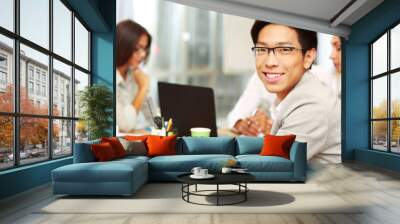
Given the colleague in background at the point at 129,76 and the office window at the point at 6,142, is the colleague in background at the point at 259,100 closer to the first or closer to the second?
the colleague in background at the point at 129,76

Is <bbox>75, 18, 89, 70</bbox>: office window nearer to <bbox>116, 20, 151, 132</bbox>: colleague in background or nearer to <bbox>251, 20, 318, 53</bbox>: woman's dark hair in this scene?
<bbox>116, 20, 151, 132</bbox>: colleague in background

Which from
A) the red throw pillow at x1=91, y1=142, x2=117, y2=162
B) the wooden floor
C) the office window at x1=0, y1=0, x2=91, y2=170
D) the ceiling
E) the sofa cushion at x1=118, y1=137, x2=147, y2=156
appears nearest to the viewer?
the wooden floor

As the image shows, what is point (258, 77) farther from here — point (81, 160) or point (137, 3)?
point (81, 160)

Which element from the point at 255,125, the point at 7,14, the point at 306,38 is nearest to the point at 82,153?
the point at 7,14

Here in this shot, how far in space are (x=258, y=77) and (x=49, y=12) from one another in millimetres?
5136

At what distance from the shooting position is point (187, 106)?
965 cm

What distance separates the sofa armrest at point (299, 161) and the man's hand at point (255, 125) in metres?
3.58

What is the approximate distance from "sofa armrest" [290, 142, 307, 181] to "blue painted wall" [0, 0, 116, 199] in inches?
147

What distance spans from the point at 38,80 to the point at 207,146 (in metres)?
2.87

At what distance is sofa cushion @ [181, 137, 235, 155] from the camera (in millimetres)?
6824

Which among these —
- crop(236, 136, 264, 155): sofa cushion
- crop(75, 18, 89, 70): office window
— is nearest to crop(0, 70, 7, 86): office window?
crop(75, 18, 89, 70): office window

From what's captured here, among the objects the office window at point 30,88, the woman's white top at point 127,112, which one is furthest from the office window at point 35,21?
the woman's white top at point 127,112

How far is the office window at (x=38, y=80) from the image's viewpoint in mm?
5066

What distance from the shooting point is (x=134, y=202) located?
461cm
